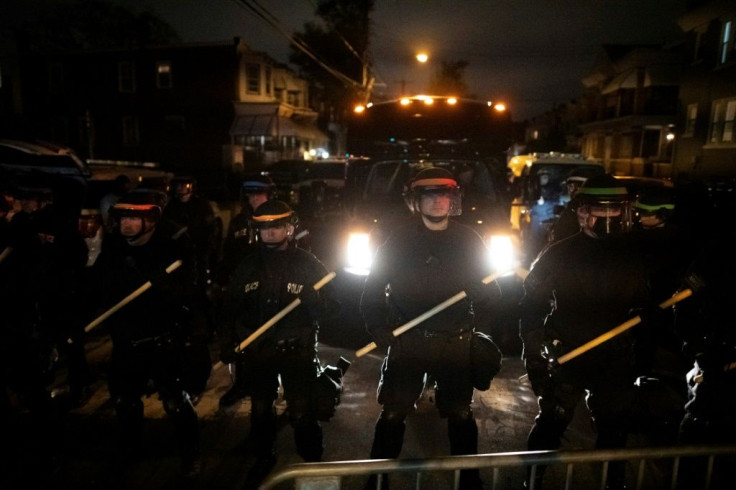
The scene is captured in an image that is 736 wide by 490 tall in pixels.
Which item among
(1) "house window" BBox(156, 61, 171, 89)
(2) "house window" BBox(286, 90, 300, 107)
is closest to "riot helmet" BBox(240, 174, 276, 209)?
(1) "house window" BBox(156, 61, 171, 89)

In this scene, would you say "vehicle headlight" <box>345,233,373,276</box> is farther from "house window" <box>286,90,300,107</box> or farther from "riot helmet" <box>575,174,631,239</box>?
"house window" <box>286,90,300,107</box>

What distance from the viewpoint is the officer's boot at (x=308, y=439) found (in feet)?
12.1

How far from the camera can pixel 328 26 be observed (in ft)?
147

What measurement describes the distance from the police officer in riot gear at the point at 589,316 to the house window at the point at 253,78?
32.3 m

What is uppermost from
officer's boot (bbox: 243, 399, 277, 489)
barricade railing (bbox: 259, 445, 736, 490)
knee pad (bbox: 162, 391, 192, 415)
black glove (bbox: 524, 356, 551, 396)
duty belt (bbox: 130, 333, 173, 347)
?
barricade railing (bbox: 259, 445, 736, 490)

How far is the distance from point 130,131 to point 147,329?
3461 cm

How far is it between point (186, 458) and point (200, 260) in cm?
323

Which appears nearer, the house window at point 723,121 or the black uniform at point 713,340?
the black uniform at point 713,340

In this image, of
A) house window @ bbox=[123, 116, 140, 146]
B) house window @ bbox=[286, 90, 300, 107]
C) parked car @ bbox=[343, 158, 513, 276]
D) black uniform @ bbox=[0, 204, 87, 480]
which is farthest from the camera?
house window @ bbox=[286, 90, 300, 107]

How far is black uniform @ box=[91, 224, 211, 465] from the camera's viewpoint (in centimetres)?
363

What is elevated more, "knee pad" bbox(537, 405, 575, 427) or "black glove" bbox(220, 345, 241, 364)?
"black glove" bbox(220, 345, 241, 364)

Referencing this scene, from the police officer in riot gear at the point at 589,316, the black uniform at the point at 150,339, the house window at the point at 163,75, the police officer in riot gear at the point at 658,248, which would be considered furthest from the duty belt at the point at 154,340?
the house window at the point at 163,75

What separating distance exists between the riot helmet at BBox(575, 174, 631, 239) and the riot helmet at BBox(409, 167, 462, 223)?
34.0 inches

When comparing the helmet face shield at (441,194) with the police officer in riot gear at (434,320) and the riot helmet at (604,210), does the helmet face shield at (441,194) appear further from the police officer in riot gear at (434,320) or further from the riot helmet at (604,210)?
the riot helmet at (604,210)
